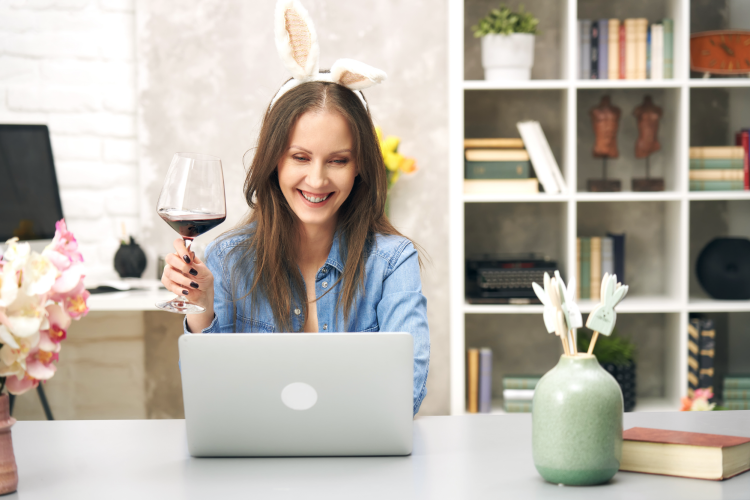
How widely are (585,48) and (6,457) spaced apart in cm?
231

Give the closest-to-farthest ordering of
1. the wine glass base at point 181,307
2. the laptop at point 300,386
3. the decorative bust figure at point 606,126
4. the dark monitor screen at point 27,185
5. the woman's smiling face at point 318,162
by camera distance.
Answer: the laptop at point 300,386
the wine glass base at point 181,307
the woman's smiling face at point 318,162
the dark monitor screen at point 27,185
the decorative bust figure at point 606,126

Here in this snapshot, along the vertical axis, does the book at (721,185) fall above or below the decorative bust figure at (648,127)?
below

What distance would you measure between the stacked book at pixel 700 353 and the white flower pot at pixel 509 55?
43.4 inches

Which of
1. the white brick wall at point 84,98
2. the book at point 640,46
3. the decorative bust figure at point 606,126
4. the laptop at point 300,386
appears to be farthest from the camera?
the white brick wall at point 84,98

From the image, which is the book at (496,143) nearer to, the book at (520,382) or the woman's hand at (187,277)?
the book at (520,382)

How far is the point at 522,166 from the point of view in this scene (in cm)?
253

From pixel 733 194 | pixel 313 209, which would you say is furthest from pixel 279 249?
pixel 733 194

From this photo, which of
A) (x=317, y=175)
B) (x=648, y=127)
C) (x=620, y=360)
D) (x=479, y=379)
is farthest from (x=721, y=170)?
(x=317, y=175)

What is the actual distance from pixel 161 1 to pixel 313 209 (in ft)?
5.62

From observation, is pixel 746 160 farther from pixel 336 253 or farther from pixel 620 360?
pixel 336 253

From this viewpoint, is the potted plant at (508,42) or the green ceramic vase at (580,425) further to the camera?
the potted plant at (508,42)

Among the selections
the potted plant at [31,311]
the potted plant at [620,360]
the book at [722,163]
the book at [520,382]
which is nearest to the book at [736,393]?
the potted plant at [620,360]

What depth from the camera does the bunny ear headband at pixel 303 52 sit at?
129 cm

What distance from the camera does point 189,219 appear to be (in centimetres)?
103
